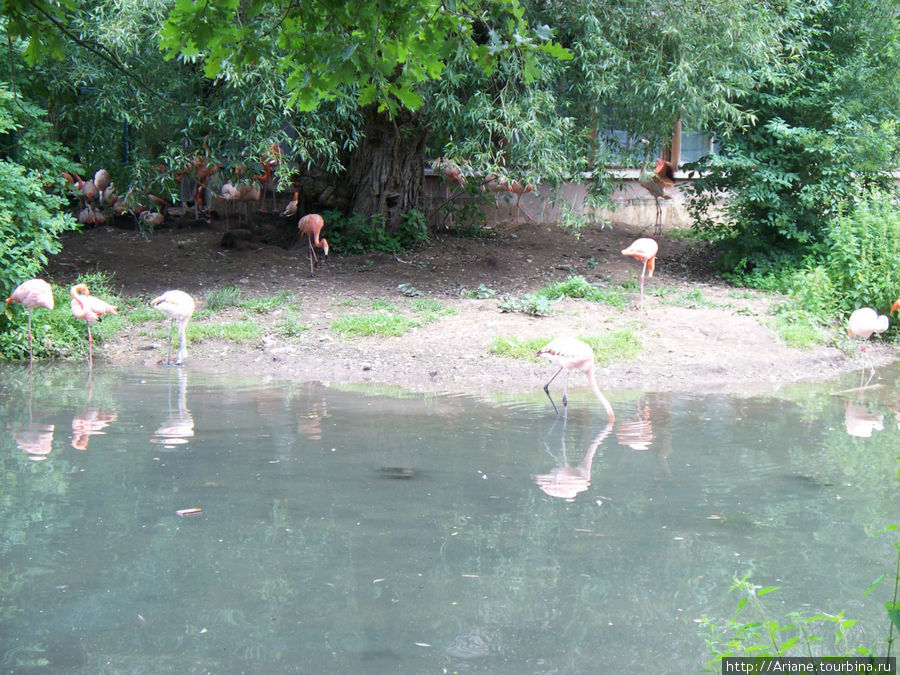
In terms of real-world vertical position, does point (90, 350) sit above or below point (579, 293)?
below

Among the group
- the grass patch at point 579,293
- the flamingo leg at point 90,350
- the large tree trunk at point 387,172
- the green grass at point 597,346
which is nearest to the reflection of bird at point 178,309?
the flamingo leg at point 90,350

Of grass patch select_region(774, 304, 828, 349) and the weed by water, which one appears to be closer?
grass patch select_region(774, 304, 828, 349)

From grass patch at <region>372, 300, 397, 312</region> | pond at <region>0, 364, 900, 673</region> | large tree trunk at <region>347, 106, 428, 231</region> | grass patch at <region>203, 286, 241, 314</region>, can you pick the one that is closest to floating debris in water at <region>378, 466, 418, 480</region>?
pond at <region>0, 364, 900, 673</region>

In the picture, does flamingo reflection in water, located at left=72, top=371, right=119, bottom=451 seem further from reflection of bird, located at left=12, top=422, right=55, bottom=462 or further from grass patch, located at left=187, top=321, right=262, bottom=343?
grass patch, located at left=187, top=321, right=262, bottom=343

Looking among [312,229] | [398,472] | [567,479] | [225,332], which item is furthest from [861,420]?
[312,229]

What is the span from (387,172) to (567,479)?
9185 millimetres

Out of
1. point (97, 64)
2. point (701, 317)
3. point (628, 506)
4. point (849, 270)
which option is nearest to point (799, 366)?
point (701, 317)

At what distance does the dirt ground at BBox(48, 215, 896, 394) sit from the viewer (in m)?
9.45

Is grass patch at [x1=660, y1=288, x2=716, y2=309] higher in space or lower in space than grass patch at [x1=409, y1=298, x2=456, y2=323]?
higher

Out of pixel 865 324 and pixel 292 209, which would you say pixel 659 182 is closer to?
pixel 865 324

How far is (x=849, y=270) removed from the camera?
1171 cm

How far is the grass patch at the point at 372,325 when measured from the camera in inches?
405

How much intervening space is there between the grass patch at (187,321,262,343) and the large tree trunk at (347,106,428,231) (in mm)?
4386

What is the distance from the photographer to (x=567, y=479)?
6.05 m
